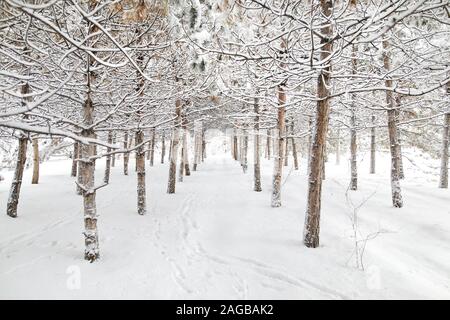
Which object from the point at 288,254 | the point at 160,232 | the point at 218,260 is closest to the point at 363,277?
the point at 288,254

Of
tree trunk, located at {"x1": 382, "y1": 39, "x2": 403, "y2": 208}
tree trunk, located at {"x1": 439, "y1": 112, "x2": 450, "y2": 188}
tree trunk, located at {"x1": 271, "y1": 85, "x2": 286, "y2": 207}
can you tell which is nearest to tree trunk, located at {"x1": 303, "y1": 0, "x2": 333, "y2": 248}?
tree trunk, located at {"x1": 271, "y1": 85, "x2": 286, "y2": 207}

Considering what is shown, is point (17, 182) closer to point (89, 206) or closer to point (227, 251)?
point (89, 206)

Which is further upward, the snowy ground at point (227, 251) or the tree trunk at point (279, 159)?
the tree trunk at point (279, 159)

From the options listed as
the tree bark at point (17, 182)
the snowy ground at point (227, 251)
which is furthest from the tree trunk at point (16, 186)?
the snowy ground at point (227, 251)

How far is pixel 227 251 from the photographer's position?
6730 mm

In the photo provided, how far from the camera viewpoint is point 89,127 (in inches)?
243

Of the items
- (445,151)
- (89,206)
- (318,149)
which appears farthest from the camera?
(445,151)

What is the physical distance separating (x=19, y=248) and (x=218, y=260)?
457 centimetres

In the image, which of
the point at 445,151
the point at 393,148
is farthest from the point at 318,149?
the point at 445,151

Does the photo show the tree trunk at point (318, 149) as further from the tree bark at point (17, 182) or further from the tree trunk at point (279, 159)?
the tree bark at point (17, 182)

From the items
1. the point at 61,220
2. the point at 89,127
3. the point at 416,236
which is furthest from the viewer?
the point at 61,220

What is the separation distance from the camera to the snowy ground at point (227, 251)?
197 inches

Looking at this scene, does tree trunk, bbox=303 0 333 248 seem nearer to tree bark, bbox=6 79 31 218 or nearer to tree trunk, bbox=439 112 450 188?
tree bark, bbox=6 79 31 218

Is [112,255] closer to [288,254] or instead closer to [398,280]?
Result: [288,254]
